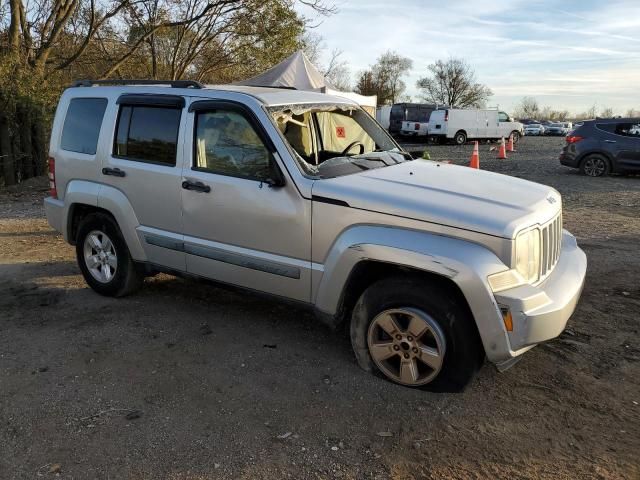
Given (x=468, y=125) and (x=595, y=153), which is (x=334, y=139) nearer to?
(x=595, y=153)

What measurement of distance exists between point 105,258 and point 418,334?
10.5ft

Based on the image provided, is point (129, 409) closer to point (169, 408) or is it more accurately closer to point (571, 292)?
point (169, 408)

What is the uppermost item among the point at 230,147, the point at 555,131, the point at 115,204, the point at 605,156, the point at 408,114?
the point at 408,114

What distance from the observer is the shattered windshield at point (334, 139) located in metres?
4.02

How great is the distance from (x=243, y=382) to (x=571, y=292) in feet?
7.19

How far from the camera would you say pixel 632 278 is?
5.62m

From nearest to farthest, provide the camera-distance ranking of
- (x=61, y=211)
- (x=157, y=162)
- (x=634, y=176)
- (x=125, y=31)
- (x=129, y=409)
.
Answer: (x=129, y=409)
(x=157, y=162)
(x=61, y=211)
(x=634, y=176)
(x=125, y=31)

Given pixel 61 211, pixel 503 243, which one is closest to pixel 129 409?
pixel 503 243

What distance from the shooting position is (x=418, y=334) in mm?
3369

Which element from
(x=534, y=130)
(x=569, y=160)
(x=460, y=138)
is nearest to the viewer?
(x=569, y=160)

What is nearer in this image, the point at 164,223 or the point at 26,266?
the point at 164,223

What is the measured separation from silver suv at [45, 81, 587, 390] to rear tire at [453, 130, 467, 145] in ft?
90.6

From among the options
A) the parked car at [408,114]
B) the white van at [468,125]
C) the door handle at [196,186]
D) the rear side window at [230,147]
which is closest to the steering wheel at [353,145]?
the rear side window at [230,147]

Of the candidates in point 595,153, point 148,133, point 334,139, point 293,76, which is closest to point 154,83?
point 148,133
